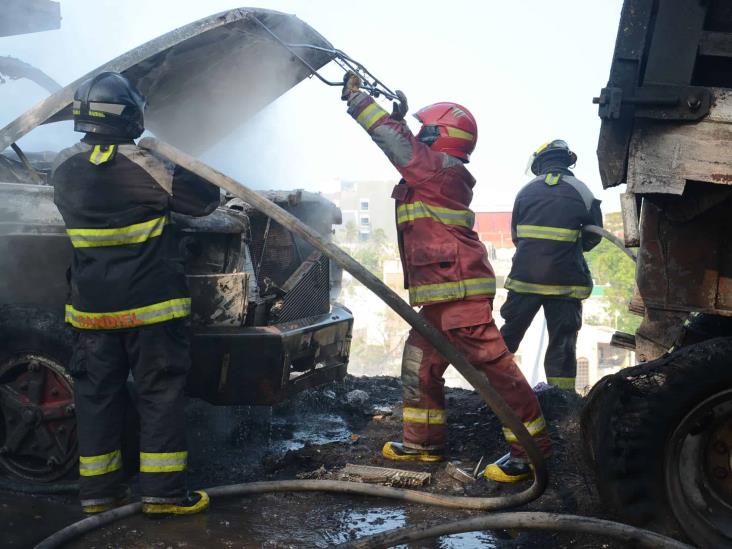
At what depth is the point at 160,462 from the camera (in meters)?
3.54

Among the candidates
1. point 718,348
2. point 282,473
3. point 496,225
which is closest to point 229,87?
point 282,473

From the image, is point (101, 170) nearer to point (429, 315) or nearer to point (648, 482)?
point (429, 315)

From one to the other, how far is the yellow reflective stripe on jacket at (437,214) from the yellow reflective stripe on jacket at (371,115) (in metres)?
0.50

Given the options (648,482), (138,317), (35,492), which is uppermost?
(138,317)

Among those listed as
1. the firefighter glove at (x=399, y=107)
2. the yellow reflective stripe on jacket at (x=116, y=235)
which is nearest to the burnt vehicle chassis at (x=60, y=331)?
the yellow reflective stripe on jacket at (x=116, y=235)

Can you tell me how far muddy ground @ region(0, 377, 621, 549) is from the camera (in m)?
3.36

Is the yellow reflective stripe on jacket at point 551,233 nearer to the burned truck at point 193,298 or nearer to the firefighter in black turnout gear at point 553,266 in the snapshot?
the firefighter in black turnout gear at point 553,266

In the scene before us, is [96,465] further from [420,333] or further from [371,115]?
[371,115]

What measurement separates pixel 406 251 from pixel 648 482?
6.37ft

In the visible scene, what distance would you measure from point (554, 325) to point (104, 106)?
154 inches

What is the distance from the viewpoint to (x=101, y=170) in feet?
11.5

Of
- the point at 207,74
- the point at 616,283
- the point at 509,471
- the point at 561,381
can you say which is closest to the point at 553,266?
the point at 561,381

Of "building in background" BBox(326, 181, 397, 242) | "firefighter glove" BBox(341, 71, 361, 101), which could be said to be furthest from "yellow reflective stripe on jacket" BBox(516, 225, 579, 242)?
"building in background" BBox(326, 181, 397, 242)

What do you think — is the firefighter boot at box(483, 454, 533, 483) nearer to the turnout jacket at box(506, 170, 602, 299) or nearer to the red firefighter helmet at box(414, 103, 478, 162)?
the red firefighter helmet at box(414, 103, 478, 162)
